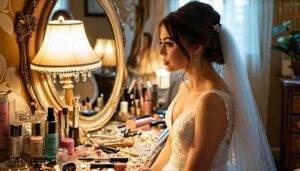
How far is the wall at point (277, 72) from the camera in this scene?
3.22m

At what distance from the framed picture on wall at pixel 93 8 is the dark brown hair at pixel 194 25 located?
2.35ft

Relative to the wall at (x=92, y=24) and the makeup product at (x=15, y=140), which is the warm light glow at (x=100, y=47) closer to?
the wall at (x=92, y=24)

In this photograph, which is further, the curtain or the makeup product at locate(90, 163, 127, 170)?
the curtain

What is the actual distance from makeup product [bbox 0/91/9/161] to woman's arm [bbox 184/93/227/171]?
0.67m

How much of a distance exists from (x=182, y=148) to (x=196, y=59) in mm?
314

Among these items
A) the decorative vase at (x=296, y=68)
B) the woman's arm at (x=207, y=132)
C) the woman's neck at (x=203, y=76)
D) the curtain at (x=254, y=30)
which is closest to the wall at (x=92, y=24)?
the woman's neck at (x=203, y=76)

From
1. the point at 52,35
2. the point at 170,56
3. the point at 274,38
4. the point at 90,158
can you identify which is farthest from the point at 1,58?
the point at 274,38

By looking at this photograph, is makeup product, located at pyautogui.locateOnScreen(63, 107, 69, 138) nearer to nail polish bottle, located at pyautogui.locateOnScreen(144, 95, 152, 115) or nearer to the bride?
the bride

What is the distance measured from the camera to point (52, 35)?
1704mm

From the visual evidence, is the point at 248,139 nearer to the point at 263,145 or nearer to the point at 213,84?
the point at 263,145

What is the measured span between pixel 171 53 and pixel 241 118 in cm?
34

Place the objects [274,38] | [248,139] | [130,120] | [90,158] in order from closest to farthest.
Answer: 1. [248,139]
2. [90,158]
3. [130,120]
4. [274,38]

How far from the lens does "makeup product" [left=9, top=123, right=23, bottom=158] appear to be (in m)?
1.56

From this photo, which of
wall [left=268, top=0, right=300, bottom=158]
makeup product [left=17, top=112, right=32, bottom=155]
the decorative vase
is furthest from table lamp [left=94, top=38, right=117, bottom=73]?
wall [left=268, top=0, right=300, bottom=158]
